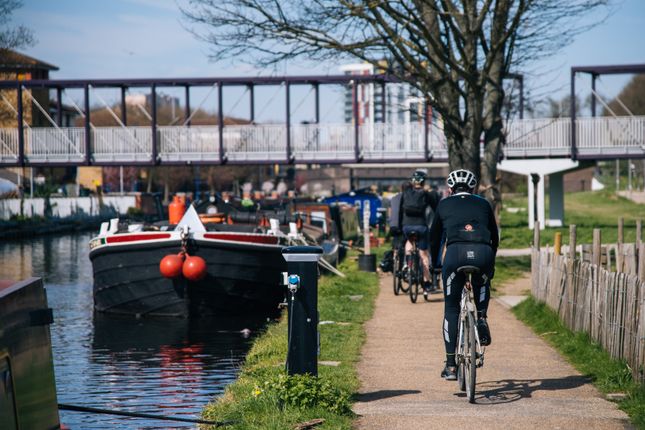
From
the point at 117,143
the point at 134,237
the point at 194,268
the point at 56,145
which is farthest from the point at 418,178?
the point at 56,145

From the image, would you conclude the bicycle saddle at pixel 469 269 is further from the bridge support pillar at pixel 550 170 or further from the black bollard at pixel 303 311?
the bridge support pillar at pixel 550 170

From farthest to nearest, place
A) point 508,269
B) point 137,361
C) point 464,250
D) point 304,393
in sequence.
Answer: point 508,269
point 137,361
point 464,250
point 304,393

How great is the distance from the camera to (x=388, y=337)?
13.6 m

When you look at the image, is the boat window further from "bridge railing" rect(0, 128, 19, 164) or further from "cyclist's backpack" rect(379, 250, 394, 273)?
"bridge railing" rect(0, 128, 19, 164)

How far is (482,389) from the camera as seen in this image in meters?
9.84

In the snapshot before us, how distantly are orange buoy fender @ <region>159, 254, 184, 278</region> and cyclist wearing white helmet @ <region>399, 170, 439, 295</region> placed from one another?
14.0 ft

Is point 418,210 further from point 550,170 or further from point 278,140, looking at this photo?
point 278,140

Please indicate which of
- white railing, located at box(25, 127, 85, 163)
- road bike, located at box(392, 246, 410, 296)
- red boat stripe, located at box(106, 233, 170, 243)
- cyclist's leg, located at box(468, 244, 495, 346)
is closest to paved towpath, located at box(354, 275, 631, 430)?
cyclist's leg, located at box(468, 244, 495, 346)

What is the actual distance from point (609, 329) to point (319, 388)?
366 centimetres

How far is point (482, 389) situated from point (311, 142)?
122ft

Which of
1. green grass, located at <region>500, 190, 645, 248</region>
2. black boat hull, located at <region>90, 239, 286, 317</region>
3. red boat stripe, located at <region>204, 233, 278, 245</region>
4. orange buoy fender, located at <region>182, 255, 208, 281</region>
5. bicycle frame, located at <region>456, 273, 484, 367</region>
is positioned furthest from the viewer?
green grass, located at <region>500, 190, 645, 248</region>

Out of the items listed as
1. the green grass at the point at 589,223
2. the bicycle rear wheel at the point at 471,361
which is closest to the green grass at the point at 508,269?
the green grass at the point at 589,223

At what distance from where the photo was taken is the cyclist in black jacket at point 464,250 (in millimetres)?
9344

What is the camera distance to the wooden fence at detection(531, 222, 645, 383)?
977cm
